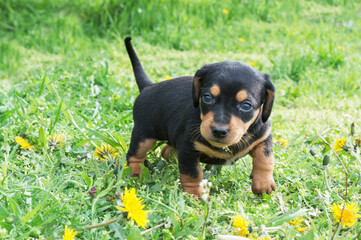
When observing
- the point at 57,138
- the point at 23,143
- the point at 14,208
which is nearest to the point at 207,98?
the point at 14,208

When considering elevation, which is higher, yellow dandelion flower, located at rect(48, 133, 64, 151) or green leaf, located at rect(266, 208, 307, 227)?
yellow dandelion flower, located at rect(48, 133, 64, 151)

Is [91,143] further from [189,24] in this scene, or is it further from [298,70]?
[189,24]

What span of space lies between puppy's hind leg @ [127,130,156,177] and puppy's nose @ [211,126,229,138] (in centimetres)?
87

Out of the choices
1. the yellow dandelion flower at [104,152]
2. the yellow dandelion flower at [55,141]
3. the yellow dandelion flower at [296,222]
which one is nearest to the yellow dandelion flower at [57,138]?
the yellow dandelion flower at [55,141]

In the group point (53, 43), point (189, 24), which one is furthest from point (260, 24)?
point (53, 43)

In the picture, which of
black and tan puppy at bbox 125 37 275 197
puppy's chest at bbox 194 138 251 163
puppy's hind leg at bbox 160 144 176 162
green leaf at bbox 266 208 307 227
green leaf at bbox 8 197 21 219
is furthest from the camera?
puppy's hind leg at bbox 160 144 176 162

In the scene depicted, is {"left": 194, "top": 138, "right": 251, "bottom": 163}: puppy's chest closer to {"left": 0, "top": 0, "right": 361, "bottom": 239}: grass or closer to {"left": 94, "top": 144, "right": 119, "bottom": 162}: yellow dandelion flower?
{"left": 0, "top": 0, "right": 361, "bottom": 239}: grass

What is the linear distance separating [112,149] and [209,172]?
0.74m

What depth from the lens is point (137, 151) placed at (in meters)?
3.50

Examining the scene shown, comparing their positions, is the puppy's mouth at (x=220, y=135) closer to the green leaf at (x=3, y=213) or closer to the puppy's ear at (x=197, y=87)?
the puppy's ear at (x=197, y=87)

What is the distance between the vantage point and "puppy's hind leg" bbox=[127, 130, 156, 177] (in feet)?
11.4

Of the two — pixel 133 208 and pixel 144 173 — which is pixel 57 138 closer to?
pixel 144 173

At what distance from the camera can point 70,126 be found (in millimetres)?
4215

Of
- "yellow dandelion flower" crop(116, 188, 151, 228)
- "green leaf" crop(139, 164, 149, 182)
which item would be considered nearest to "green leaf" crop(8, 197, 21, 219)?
"yellow dandelion flower" crop(116, 188, 151, 228)
